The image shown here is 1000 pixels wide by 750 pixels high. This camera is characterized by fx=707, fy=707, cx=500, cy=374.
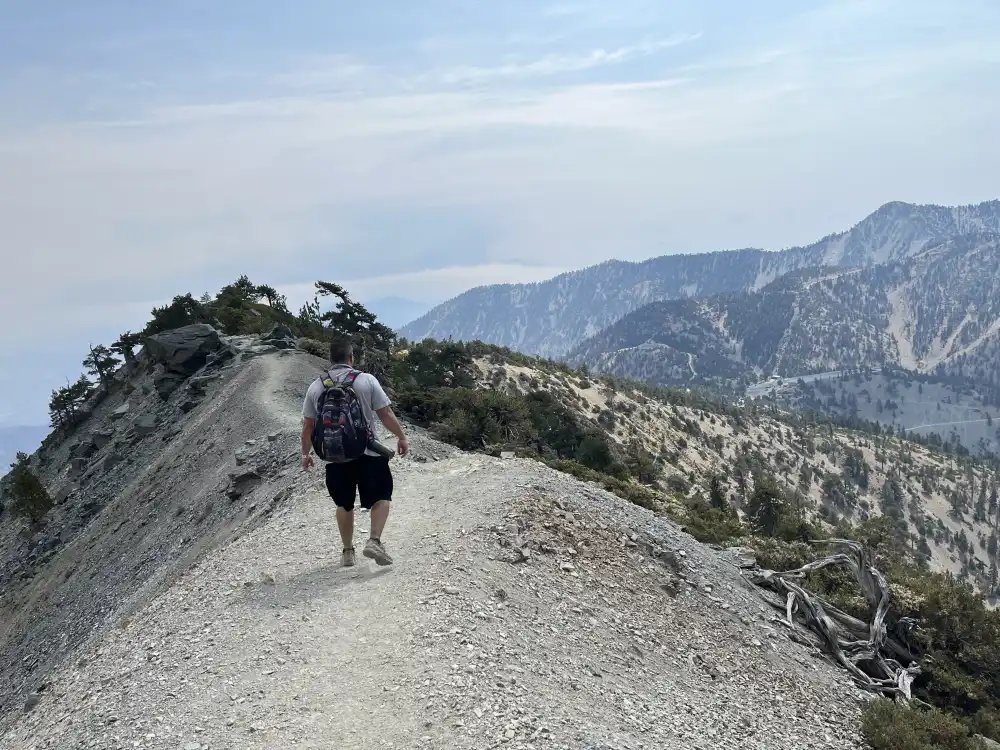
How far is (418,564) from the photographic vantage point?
938 cm

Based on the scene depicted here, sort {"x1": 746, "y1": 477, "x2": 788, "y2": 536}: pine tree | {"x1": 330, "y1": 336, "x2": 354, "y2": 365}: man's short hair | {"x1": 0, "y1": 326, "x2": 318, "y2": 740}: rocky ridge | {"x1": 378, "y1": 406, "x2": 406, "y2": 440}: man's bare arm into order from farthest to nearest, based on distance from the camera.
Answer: {"x1": 746, "y1": 477, "x2": 788, "y2": 536}: pine tree, {"x1": 0, "y1": 326, "x2": 318, "y2": 740}: rocky ridge, {"x1": 330, "y1": 336, "x2": 354, "y2": 365}: man's short hair, {"x1": 378, "y1": 406, "x2": 406, "y2": 440}: man's bare arm

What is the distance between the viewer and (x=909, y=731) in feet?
29.8

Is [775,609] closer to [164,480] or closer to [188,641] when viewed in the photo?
[188,641]

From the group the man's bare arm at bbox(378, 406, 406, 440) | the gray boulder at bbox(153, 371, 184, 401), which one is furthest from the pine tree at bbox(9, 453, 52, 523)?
the man's bare arm at bbox(378, 406, 406, 440)

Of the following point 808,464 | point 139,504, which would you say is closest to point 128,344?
point 139,504

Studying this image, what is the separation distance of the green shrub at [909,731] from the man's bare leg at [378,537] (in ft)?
22.0

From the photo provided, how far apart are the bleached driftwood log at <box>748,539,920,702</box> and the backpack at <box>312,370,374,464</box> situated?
7.82 m

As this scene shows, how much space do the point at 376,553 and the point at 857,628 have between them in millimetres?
9335

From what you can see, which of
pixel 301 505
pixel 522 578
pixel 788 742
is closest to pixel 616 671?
pixel 522 578

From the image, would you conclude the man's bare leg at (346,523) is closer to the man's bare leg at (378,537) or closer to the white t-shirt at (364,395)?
the man's bare leg at (378,537)

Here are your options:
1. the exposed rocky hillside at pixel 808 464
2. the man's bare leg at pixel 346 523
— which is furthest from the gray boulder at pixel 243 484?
the exposed rocky hillside at pixel 808 464

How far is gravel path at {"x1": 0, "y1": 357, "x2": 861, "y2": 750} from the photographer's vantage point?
21.5 feet

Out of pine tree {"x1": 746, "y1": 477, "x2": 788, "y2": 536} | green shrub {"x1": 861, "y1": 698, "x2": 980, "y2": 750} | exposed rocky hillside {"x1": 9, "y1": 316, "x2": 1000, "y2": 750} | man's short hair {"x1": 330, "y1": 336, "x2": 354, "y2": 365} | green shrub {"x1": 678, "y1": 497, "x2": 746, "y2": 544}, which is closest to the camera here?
exposed rocky hillside {"x1": 9, "y1": 316, "x2": 1000, "y2": 750}

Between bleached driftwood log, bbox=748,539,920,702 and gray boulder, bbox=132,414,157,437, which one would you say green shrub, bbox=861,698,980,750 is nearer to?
bleached driftwood log, bbox=748,539,920,702
